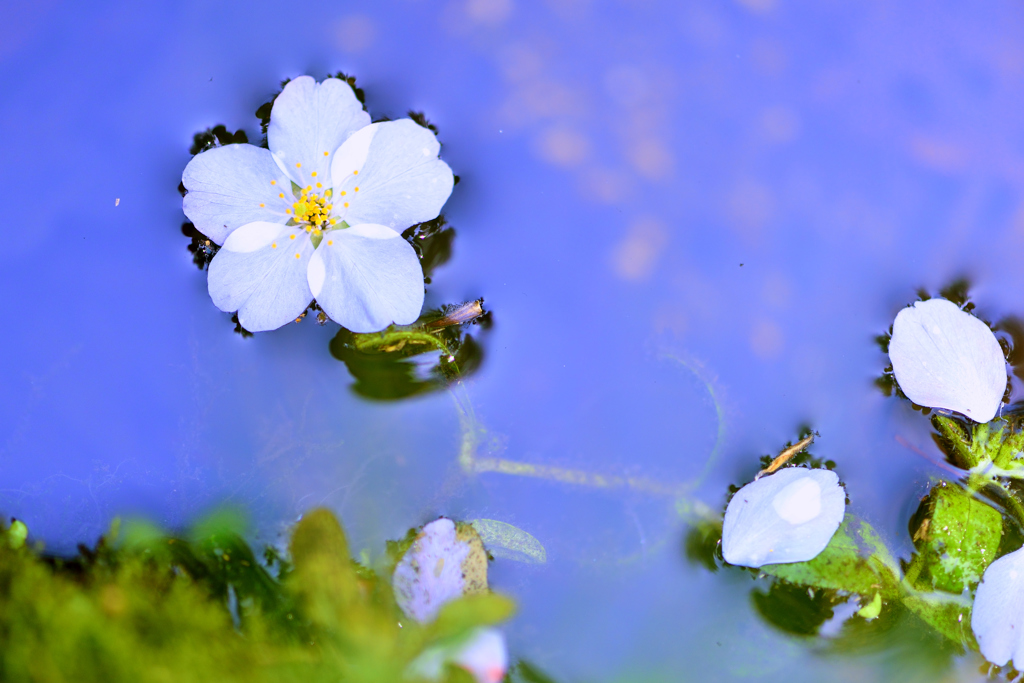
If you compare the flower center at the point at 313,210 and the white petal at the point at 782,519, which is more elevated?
the flower center at the point at 313,210

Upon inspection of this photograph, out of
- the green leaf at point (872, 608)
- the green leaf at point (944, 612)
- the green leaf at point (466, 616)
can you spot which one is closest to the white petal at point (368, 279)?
the green leaf at point (466, 616)

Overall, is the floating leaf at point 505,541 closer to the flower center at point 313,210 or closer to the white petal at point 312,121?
the flower center at point 313,210

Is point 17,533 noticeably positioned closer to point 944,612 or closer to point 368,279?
point 368,279

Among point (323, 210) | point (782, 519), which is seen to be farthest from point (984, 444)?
point (323, 210)

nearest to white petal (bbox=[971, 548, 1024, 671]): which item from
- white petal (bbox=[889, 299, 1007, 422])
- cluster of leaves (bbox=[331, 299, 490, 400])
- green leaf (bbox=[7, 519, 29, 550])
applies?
white petal (bbox=[889, 299, 1007, 422])

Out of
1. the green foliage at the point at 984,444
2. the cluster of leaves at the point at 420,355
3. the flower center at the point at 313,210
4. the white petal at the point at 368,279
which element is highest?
the flower center at the point at 313,210

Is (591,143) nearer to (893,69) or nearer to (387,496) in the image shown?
(893,69)
